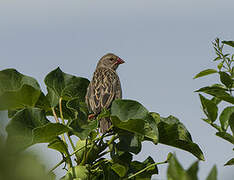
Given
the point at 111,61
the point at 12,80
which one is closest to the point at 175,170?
the point at 12,80

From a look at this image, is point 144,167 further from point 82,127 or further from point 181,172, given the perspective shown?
point 181,172

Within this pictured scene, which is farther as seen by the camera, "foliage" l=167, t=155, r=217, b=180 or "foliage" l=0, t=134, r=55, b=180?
"foliage" l=167, t=155, r=217, b=180

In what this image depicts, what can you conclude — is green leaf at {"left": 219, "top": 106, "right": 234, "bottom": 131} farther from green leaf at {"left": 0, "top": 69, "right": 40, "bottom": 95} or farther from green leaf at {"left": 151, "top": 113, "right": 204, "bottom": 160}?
green leaf at {"left": 0, "top": 69, "right": 40, "bottom": 95}

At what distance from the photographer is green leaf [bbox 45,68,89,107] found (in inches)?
111

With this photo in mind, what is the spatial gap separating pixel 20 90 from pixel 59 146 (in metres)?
0.45

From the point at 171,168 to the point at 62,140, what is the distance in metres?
1.97

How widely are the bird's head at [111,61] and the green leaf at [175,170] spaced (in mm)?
8740

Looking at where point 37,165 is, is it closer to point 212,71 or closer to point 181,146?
point 181,146

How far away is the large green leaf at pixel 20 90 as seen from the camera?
2504mm

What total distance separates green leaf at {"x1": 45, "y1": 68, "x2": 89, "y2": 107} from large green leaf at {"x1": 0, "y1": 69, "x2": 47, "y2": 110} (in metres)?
0.09

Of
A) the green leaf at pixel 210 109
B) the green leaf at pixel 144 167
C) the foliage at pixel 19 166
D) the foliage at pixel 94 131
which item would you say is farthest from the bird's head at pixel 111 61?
the foliage at pixel 19 166

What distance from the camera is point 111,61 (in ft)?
30.8

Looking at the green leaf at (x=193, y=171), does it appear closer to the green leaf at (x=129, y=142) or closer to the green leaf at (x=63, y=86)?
the green leaf at (x=129, y=142)

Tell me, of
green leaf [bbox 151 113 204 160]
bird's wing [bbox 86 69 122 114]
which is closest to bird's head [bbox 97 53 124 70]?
bird's wing [bbox 86 69 122 114]
